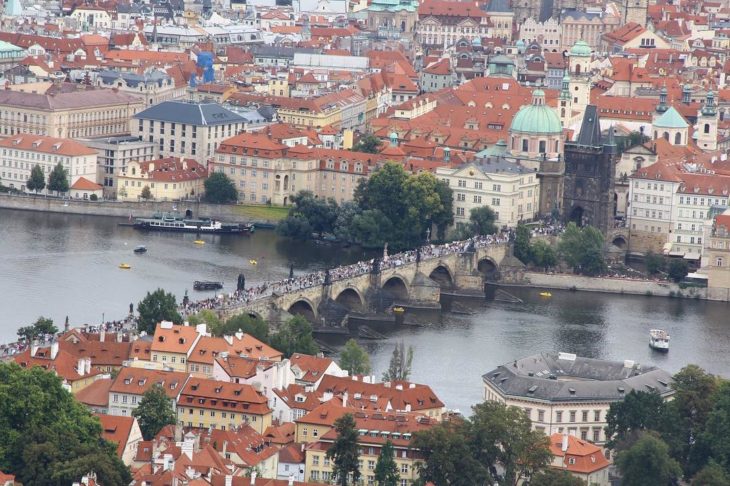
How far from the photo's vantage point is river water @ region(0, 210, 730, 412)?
79938 mm

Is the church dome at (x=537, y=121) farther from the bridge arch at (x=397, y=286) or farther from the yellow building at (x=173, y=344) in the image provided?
the yellow building at (x=173, y=344)

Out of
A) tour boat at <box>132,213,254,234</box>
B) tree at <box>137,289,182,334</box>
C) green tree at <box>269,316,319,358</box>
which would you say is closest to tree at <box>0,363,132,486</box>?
tree at <box>137,289,182,334</box>

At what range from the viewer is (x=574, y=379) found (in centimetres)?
7044

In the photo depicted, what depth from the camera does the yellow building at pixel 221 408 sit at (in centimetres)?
6538

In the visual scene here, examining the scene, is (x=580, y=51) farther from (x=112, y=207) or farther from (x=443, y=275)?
(x=443, y=275)

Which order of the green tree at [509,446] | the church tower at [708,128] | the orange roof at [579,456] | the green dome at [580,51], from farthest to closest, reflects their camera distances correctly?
1. the green dome at [580,51]
2. the church tower at [708,128]
3. the orange roof at [579,456]
4. the green tree at [509,446]

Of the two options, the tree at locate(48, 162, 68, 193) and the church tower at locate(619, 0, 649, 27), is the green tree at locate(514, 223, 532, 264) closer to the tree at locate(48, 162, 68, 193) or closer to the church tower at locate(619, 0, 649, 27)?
the tree at locate(48, 162, 68, 193)

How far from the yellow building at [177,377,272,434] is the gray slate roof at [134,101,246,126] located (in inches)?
1687

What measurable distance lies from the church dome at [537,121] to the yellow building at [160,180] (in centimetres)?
1109

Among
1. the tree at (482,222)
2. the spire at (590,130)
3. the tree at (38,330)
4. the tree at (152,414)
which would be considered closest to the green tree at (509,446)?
the tree at (152,414)

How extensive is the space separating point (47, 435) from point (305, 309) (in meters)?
23.8

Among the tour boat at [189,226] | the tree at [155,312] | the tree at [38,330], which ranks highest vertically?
the tree at [155,312]

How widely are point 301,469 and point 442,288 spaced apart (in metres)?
29.6

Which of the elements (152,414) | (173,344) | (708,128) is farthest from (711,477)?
(708,128)
